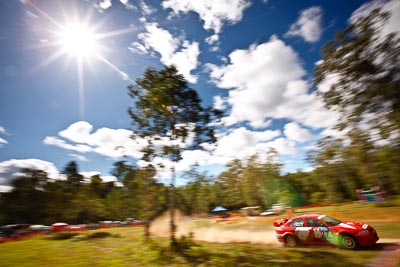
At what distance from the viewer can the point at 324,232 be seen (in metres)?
10.6

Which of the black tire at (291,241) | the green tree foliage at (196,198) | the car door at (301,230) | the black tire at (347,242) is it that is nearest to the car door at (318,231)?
the car door at (301,230)

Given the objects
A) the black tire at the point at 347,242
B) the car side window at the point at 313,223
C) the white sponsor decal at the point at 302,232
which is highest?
the car side window at the point at 313,223

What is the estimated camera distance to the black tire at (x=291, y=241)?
11823 mm

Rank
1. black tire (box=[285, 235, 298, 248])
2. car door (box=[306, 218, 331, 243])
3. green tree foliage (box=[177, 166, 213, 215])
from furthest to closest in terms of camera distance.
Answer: green tree foliage (box=[177, 166, 213, 215]) < black tire (box=[285, 235, 298, 248]) < car door (box=[306, 218, 331, 243])

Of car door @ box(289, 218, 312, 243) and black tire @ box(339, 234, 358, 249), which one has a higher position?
car door @ box(289, 218, 312, 243)

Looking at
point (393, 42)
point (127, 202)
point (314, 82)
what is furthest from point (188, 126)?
point (127, 202)

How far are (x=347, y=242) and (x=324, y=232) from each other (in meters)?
1.03

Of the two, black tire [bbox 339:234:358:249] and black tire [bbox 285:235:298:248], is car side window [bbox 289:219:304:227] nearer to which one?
black tire [bbox 285:235:298:248]

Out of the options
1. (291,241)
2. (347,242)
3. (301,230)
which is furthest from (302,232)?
(347,242)

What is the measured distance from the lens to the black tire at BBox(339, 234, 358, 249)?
9.51m

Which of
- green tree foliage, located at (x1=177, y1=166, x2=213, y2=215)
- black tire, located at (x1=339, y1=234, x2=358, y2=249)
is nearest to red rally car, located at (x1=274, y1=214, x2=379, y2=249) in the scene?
black tire, located at (x1=339, y1=234, x2=358, y2=249)

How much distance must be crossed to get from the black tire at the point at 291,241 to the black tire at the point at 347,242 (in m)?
2.35

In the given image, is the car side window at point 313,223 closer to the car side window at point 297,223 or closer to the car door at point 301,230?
the car door at point 301,230

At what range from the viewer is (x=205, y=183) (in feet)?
200
